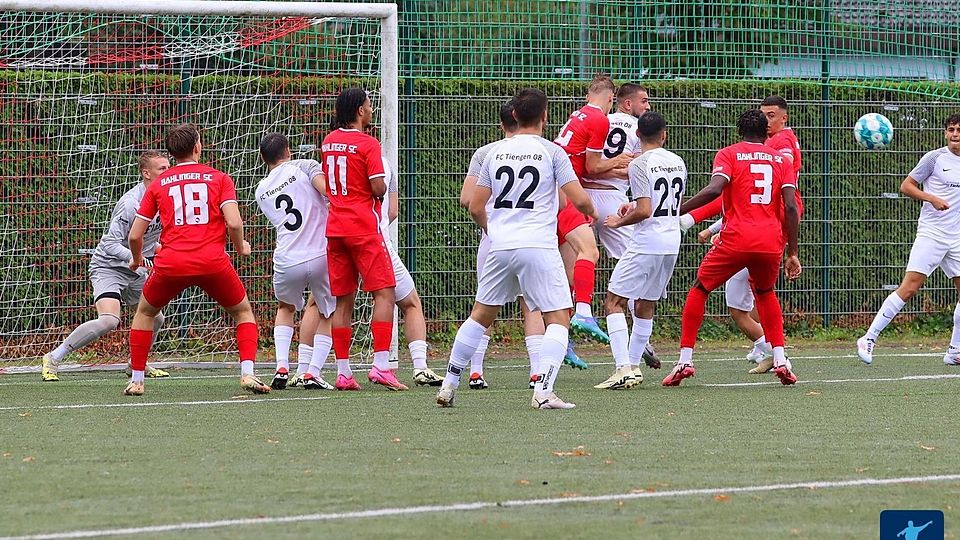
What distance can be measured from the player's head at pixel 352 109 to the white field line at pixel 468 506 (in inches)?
211

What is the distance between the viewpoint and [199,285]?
10.6 metres

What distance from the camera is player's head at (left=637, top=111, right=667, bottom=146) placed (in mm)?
10945

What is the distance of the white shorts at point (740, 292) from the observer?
12648 millimetres

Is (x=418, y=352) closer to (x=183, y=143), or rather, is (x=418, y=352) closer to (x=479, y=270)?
(x=479, y=270)

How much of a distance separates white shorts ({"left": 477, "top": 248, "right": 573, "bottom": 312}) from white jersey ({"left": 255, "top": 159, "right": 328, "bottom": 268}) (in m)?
2.46

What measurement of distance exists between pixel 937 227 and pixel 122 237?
7014mm

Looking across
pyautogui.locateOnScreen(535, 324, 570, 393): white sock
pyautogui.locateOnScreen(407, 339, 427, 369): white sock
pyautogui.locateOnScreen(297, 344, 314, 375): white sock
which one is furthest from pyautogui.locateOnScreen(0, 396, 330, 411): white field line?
pyautogui.locateOnScreen(535, 324, 570, 393): white sock

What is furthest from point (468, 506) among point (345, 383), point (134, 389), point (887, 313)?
point (887, 313)

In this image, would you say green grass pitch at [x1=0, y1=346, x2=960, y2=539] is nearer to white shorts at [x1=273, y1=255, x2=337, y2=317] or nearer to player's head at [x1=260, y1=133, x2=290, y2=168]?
white shorts at [x1=273, y1=255, x2=337, y2=317]

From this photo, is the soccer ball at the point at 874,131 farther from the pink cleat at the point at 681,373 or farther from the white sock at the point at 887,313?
the pink cleat at the point at 681,373

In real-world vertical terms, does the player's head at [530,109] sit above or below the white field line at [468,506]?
above

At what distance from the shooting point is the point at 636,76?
16.8 meters

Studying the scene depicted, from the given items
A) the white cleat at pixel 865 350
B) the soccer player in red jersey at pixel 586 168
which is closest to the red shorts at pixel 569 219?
the soccer player in red jersey at pixel 586 168

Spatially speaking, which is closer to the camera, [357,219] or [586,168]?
[357,219]
